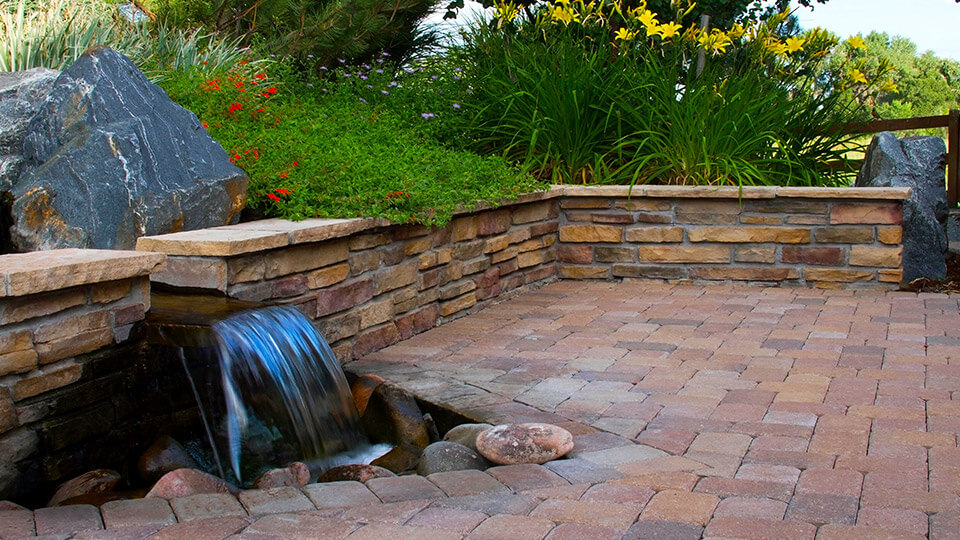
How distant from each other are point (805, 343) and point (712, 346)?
1.68 ft

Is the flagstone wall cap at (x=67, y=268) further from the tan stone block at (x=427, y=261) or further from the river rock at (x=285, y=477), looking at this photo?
Answer: the tan stone block at (x=427, y=261)

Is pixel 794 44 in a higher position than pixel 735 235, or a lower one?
higher

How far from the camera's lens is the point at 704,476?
3.16 metres

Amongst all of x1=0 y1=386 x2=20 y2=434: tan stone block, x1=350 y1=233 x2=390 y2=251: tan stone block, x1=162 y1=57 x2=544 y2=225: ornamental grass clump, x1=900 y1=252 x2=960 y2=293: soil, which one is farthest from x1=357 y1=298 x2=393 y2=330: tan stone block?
x1=900 y1=252 x2=960 y2=293: soil

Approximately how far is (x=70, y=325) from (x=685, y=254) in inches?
182

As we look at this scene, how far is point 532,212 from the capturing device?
6.79 m

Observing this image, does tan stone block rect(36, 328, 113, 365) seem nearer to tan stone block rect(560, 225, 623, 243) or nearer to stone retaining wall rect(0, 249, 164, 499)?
stone retaining wall rect(0, 249, 164, 499)

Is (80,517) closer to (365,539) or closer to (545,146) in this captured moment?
(365,539)

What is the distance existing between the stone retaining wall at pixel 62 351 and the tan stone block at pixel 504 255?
2904 mm

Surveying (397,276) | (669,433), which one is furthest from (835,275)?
(669,433)

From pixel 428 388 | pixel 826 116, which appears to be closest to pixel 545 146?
pixel 826 116

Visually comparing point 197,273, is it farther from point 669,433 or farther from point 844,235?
→ point 844,235

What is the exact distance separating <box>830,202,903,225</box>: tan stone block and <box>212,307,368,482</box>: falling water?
13.6ft

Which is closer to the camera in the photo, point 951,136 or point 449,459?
point 449,459
